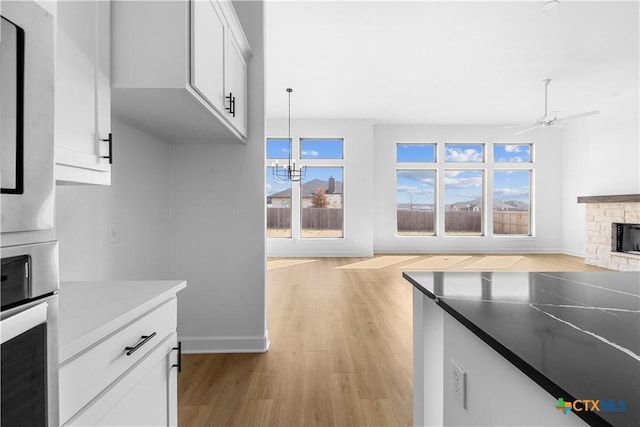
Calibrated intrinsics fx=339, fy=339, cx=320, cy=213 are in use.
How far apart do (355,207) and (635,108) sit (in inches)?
216

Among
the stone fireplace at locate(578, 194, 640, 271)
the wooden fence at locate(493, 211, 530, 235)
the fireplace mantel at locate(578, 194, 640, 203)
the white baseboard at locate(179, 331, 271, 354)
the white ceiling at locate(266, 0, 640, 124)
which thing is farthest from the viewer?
the wooden fence at locate(493, 211, 530, 235)

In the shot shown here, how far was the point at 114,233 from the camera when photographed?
2.07 metres

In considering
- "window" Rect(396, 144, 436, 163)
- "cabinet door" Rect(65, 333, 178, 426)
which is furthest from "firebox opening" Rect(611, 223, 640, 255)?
"cabinet door" Rect(65, 333, 178, 426)

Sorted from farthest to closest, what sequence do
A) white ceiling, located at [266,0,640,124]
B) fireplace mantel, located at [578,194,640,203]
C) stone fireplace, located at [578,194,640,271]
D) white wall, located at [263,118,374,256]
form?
1. white wall, located at [263,118,374,256]
2. stone fireplace, located at [578,194,640,271]
3. fireplace mantel, located at [578,194,640,203]
4. white ceiling, located at [266,0,640,124]

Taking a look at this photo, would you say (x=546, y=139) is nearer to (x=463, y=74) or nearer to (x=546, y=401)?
(x=463, y=74)

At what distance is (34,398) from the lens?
1.82 feet

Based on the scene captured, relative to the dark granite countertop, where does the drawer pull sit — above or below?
below

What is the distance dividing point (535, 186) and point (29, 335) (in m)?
10.1

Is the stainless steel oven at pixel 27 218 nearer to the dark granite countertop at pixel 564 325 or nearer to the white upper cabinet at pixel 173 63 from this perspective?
the dark granite countertop at pixel 564 325

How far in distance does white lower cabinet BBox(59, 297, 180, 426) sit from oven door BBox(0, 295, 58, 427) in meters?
0.22

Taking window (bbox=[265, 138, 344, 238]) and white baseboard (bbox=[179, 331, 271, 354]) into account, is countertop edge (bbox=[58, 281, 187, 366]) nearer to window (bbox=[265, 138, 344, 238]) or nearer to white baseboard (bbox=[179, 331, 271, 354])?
white baseboard (bbox=[179, 331, 271, 354])

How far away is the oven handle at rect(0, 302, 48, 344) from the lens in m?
0.49

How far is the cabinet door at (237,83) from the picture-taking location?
87.0 inches

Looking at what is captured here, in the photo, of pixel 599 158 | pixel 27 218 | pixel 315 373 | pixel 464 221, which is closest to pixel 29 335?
pixel 27 218
